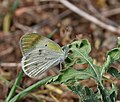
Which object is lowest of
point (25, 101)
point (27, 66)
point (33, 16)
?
point (25, 101)

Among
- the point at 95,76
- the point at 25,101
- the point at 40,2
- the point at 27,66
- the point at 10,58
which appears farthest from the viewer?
the point at 40,2

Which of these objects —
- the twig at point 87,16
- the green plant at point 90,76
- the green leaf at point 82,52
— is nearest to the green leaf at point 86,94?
the green plant at point 90,76

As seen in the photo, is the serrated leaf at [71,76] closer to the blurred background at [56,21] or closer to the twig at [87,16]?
the blurred background at [56,21]

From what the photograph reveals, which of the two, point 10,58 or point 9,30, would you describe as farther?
point 9,30

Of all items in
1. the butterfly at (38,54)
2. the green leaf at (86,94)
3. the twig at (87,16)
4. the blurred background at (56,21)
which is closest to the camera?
the green leaf at (86,94)

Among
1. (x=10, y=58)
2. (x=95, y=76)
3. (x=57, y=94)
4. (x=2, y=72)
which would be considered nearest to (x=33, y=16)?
(x=10, y=58)

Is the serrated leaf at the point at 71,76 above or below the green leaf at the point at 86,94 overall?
above

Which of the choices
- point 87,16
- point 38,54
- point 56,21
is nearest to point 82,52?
point 38,54

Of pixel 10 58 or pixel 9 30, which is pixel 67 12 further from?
pixel 10 58

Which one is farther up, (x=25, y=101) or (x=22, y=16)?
(x=22, y=16)
